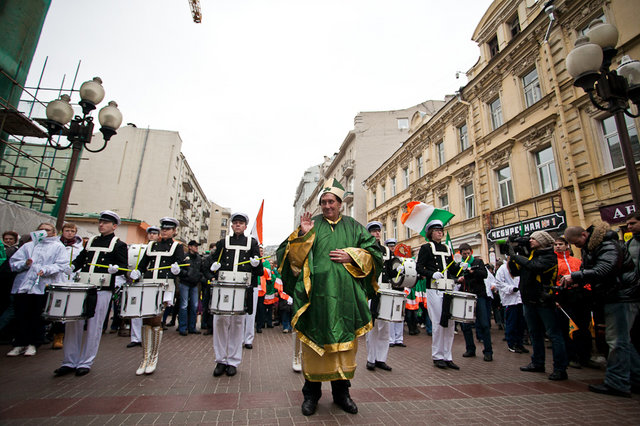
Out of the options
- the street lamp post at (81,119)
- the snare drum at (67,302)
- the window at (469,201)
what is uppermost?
the window at (469,201)

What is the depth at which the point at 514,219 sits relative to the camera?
13.8 m

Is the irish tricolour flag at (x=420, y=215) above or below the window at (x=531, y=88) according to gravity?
below

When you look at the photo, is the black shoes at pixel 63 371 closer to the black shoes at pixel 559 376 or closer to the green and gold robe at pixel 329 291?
the green and gold robe at pixel 329 291

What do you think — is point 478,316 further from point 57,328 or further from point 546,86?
point 546,86

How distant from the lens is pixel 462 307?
→ 5043mm

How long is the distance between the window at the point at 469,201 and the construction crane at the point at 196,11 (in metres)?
31.5

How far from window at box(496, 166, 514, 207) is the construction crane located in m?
32.8

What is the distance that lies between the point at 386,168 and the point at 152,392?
82.7ft

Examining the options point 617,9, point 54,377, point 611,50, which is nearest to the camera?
point 54,377

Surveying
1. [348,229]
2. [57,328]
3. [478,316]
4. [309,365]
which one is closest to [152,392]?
[309,365]

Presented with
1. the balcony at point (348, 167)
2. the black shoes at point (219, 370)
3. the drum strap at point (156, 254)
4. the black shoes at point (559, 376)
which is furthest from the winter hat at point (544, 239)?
the balcony at point (348, 167)

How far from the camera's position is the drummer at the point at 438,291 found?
209 inches

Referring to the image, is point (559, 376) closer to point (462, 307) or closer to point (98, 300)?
point (462, 307)

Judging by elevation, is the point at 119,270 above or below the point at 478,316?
above
